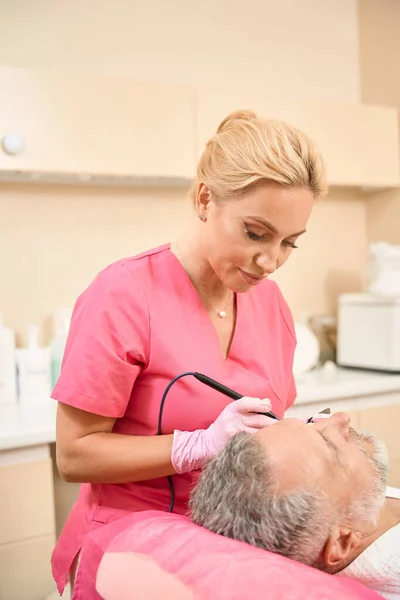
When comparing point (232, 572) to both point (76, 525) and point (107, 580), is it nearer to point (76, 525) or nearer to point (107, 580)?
point (107, 580)

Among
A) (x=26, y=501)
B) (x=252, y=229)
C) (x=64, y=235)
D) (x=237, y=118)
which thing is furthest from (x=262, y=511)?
(x=64, y=235)

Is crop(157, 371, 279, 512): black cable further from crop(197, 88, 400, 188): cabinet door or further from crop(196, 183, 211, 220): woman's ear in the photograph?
crop(197, 88, 400, 188): cabinet door

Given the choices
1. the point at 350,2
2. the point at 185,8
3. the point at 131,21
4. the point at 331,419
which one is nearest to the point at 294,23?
the point at 350,2

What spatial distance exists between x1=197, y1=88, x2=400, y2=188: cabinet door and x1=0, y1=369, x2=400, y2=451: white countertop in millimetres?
816

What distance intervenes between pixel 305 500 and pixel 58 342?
1277 millimetres

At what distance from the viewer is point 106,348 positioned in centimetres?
104

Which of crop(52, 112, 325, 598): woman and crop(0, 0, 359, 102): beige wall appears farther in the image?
crop(0, 0, 359, 102): beige wall

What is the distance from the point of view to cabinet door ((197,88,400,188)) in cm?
229

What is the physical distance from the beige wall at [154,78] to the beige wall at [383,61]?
0.06 meters

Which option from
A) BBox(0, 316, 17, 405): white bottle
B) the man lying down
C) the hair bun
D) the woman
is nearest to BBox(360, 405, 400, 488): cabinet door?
the woman

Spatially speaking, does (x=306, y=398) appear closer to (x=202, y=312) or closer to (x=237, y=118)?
(x=202, y=312)

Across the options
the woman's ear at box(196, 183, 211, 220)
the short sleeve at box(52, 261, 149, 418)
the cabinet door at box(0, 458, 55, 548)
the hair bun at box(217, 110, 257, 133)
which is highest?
the hair bun at box(217, 110, 257, 133)

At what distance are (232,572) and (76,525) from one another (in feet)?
1.61

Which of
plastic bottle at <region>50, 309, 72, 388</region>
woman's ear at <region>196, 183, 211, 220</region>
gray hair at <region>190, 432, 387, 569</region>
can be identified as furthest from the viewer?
plastic bottle at <region>50, 309, 72, 388</region>
